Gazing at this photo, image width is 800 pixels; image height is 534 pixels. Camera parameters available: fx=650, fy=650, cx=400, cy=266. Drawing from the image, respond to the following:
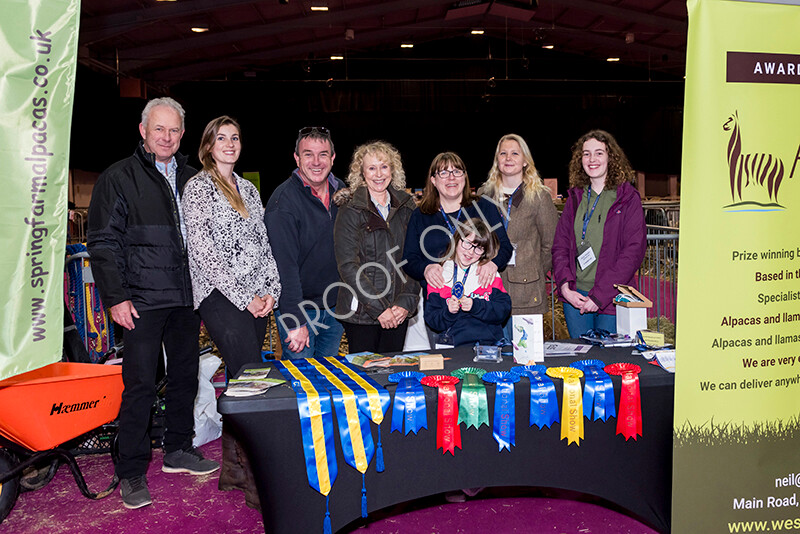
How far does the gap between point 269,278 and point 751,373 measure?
75.5 inches

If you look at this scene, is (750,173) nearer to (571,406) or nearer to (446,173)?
(571,406)

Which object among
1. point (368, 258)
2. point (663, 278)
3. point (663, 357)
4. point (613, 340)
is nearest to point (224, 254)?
point (368, 258)

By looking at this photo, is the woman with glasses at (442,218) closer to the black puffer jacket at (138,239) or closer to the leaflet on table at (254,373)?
the leaflet on table at (254,373)

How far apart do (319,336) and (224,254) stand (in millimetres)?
647

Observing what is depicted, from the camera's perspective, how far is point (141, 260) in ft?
9.01

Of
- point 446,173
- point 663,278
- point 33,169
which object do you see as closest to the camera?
point 33,169

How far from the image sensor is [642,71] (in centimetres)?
1641

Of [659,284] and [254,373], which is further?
[659,284]

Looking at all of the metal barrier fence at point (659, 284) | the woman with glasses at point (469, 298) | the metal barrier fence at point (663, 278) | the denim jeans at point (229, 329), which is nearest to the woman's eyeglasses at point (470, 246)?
the woman with glasses at point (469, 298)

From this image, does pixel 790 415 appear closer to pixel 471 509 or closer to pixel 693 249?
pixel 693 249

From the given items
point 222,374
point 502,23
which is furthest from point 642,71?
point 222,374

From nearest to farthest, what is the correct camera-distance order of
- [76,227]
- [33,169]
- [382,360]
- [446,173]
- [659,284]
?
[33,169]
[382,360]
[446,173]
[659,284]
[76,227]

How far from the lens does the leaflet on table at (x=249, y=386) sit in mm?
2037

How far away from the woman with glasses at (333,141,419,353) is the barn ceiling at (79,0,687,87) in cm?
802
